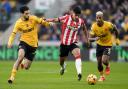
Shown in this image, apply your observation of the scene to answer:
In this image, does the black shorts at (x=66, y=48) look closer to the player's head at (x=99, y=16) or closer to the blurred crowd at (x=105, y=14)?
the player's head at (x=99, y=16)

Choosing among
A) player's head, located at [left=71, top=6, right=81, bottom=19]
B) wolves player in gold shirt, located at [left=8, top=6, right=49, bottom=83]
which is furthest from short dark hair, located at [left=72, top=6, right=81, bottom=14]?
wolves player in gold shirt, located at [left=8, top=6, right=49, bottom=83]

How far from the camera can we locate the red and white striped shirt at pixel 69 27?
21.8m

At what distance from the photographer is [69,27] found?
2191 centimetres

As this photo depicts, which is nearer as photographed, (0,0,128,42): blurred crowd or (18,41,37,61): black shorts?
(18,41,37,61): black shorts

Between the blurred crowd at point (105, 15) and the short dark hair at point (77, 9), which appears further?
the blurred crowd at point (105, 15)

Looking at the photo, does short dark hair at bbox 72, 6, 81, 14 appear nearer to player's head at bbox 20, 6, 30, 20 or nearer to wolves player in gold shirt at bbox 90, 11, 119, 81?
wolves player in gold shirt at bbox 90, 11, 119, 81

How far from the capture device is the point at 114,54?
3722cm

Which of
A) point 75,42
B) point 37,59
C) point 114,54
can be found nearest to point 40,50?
point 37,59

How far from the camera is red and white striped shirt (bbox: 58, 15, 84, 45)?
21828mm

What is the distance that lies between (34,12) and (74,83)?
22566 mm

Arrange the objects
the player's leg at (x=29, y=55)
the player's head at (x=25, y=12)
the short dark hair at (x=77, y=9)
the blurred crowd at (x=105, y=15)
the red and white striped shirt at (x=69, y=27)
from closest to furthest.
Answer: the player's head at (x=25, y=12) < the short dark hair at (x=77, y=9) < the player's leg at (x=29, y=55) < the red and white striped shirt at (x=69, y=27) < the blurred crowd at (x=105, y=15)

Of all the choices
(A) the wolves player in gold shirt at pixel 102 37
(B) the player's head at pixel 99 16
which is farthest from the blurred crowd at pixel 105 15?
(B) the player's head at pixel 99 16

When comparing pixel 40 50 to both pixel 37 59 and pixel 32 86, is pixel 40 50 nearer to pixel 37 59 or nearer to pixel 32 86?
pixel 37 59

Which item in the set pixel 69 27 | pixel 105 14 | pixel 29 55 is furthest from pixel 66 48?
pixel 105 14
